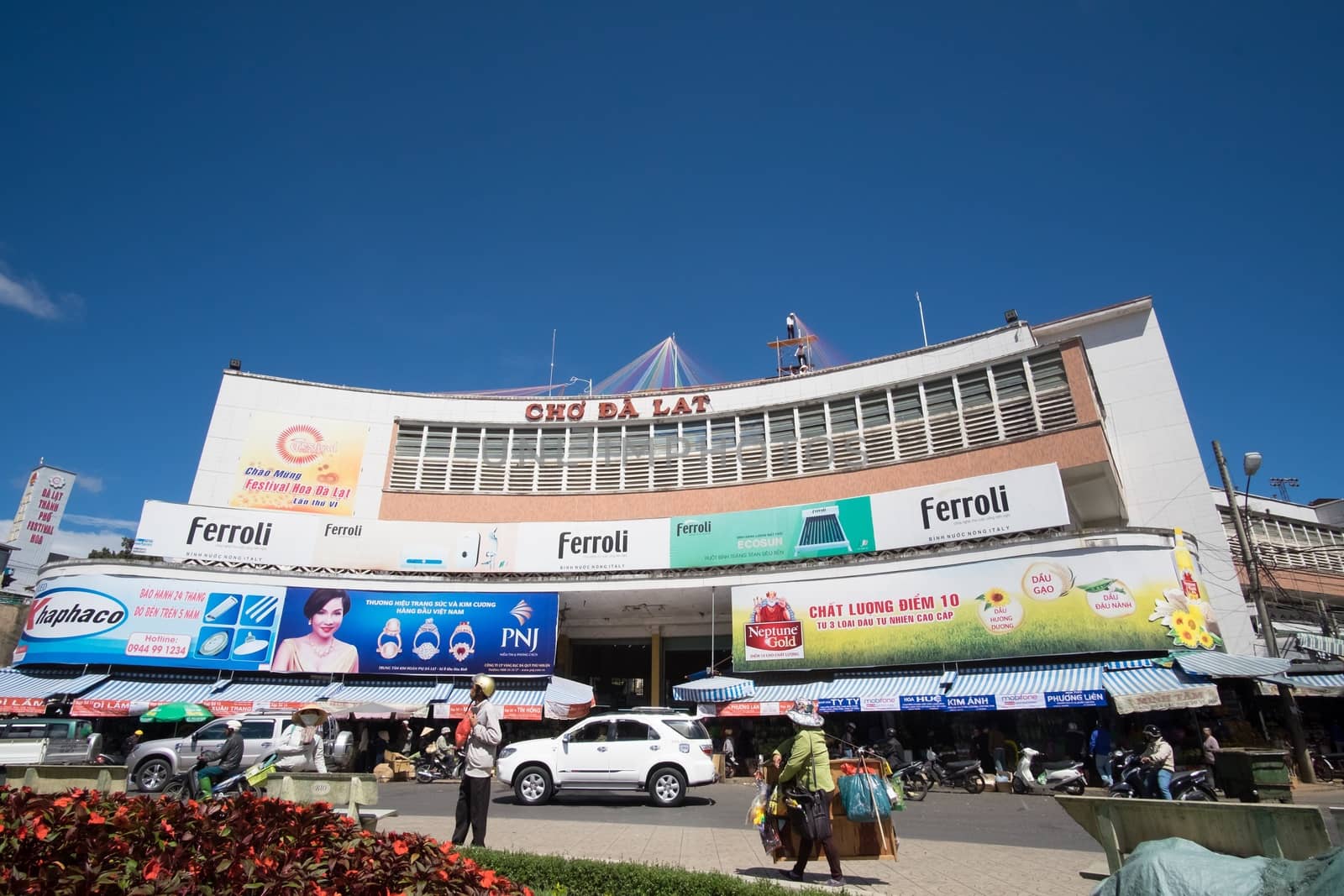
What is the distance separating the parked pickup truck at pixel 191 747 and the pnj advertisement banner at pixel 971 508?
1682cm

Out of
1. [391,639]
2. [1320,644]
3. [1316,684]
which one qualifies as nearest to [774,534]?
[391,639]

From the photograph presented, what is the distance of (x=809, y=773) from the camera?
6.76m

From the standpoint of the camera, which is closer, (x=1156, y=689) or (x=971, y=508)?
(x=1156, y=689)

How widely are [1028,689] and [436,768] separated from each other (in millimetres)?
15448

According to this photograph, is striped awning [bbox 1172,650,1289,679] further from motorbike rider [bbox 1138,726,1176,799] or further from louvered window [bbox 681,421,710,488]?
louvered window [bbox 681,421,710,488]

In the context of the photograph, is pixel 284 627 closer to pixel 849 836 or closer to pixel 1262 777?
pixel 849 836

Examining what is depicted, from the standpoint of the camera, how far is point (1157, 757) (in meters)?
10.9

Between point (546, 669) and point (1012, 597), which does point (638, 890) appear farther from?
point (546, 669)

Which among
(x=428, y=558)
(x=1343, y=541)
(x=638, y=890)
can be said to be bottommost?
(x=638, y=890)

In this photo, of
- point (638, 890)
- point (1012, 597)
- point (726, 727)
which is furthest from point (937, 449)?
point (638, 890)

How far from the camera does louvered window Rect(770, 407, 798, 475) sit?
2658 centimetres

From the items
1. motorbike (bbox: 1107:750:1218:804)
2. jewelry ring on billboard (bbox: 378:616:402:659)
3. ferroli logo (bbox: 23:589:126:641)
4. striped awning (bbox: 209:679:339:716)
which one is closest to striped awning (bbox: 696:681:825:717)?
motorbike (bbox: 1107:750:1218:804)

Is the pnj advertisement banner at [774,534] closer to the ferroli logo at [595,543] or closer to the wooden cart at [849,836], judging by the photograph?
the ferroli logo at [595,543]

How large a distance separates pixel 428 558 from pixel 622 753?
1523 cm
